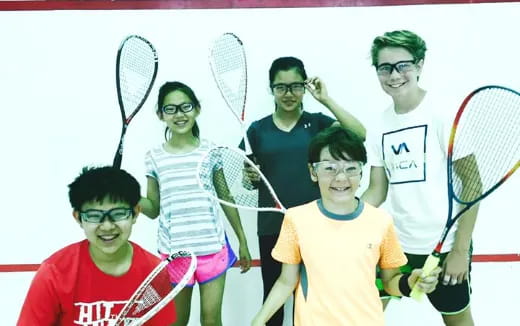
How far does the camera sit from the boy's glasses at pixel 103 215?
1.47 meters

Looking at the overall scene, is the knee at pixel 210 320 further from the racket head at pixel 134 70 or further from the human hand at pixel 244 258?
the racket head at pixel 134 70

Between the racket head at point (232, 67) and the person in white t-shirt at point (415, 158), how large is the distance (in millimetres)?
565

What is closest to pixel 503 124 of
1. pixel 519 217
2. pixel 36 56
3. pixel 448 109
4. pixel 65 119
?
pixel 448 109

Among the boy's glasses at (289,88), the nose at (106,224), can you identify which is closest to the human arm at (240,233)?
the boy's glasses at (289,88)

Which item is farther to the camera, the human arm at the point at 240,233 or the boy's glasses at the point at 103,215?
the human arm at the point at 240,233

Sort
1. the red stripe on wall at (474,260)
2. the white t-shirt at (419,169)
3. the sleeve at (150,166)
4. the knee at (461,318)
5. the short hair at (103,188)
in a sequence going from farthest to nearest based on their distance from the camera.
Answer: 1. the red stripe on wall at (474,260)
2. the sleeve at (150,166)
3. the knee at (461,318)
4. the white t-shirt at (419,169)
5. the short hair at (103,188)

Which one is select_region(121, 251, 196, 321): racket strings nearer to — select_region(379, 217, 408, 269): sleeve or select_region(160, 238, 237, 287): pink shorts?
select_region(160, 238, 237, 287): pink shorts

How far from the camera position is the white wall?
2.18 metres

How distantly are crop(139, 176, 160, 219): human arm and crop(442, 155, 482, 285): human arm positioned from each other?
1142mm

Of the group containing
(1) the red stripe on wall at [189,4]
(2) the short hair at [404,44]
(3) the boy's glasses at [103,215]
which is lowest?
(3) the boy's glasses at [103,215]

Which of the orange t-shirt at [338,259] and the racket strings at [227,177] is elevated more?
the racket strings at [227,177]

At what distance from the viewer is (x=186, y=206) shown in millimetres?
1970

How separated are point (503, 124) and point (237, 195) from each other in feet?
3.50

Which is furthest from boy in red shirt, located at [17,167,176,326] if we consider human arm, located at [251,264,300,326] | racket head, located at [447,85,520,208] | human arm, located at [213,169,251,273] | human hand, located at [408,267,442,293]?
racket head, located at [447,85,520,208]
